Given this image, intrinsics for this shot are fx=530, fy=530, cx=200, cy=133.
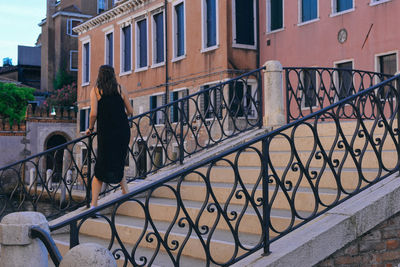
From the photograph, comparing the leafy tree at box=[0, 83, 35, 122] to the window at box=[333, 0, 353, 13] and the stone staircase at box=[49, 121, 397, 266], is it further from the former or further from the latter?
the stone staircase at box=[49, 121, 397, 266]

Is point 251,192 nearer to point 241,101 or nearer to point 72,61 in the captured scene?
point 241,101

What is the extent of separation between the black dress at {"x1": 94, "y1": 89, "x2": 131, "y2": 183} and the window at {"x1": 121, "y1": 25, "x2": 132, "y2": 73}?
20.2m

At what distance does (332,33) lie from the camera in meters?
17.2

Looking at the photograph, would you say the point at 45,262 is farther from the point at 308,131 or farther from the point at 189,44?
the point at 189,44

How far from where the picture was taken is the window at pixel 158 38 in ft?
76.9

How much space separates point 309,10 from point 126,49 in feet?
36.1

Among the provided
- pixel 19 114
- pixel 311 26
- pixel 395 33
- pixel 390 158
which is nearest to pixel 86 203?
pixel 390 158

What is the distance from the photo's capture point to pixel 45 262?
353cm

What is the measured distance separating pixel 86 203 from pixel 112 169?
1.11 meters

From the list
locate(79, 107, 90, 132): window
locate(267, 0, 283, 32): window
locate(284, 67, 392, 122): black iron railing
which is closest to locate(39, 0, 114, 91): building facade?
locate(79, 107, 90, 132): window

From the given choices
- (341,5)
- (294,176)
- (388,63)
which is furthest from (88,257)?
(341,5)

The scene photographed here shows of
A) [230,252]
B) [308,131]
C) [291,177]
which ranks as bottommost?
[230,252]

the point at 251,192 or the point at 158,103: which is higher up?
the point at 158,103

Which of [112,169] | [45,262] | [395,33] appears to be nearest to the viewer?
[45,262]
